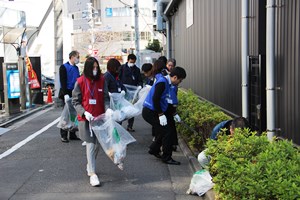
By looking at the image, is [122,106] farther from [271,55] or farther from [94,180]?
[271,55]

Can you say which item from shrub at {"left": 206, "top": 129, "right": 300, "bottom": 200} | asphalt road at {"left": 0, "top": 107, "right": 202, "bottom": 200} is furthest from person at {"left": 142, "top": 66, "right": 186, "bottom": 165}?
shrub at {"left": 206, "top": 129, "right": 300, "bottom": 200}

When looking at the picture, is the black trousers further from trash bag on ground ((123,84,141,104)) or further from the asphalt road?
trash bag on ground ((123,84,141,104))

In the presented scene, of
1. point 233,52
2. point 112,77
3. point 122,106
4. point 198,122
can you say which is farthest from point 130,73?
point 198,122

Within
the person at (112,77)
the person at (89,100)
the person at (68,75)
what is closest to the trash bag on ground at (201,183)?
the person at (89,100)

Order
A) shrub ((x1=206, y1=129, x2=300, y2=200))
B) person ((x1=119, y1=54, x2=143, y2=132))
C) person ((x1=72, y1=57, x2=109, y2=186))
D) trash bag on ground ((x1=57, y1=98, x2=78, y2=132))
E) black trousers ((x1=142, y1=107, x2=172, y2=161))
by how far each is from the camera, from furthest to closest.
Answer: person ((x1=119, y1=54, x2=143, y2=132)) < trash bag on ground ((x1=57, y1=98, x2=78, y2=132)) < black trousers ((x1=142, y1=107, x2=172, y2=161)) < person ((x1=72, y1=57, x2=109, y2=186)) < shrub ((x1=206, y1=129, x2=300, y2=200))

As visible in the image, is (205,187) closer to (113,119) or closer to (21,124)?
(113,119)

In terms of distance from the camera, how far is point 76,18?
281 feet

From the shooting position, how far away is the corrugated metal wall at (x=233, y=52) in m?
5.27

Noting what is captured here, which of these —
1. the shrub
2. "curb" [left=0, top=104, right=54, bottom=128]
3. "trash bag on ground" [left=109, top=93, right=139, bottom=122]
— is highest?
"trash bag on ground" [left=109, top=93, right=139, bottom=122]

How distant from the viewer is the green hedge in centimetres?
725

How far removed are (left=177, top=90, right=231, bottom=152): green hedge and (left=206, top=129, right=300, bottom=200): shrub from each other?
252 cm

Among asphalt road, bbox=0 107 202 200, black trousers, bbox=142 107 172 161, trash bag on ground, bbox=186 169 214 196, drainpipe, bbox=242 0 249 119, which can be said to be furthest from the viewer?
black trousers, bbox=142 107 172 161

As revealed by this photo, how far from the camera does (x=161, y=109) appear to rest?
689cm

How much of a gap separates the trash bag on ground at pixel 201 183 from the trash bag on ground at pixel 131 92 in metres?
4.36
